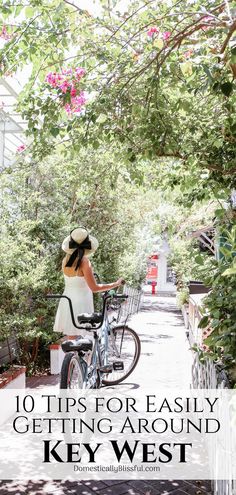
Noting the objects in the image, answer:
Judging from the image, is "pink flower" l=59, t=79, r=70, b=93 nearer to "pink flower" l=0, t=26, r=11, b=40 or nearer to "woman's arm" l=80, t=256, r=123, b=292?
"pink flower" l=0, t=26, r=11, b=40

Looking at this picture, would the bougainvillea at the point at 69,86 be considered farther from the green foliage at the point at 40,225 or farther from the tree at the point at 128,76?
the green foliage at the point at 40,225

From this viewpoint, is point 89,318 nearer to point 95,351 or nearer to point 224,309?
point 95,351

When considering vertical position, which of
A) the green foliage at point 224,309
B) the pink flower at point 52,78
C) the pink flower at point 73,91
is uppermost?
the pink flower at point 52,78

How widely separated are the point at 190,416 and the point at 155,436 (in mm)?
688

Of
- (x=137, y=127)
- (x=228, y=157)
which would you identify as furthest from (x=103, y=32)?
(x=228, y=157)

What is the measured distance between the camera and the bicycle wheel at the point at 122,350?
5.83 m

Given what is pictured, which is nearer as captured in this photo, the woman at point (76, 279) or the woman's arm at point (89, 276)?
the woman's arm at point (89, 276)

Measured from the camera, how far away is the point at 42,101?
4.13 meters

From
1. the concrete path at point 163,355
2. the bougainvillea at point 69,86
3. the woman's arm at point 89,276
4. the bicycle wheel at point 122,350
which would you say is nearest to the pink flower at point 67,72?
the bougainvillea at point 69,86

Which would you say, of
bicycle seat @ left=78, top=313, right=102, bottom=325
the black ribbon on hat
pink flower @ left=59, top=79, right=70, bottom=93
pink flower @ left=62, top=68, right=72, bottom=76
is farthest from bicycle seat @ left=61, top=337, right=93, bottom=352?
pink flower @ left=62, top=68, right=72, bottom=76

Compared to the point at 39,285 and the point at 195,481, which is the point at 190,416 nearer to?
the point at 195,481

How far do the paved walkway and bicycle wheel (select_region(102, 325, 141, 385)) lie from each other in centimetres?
21

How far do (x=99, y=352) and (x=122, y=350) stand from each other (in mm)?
1134

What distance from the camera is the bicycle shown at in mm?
4102
